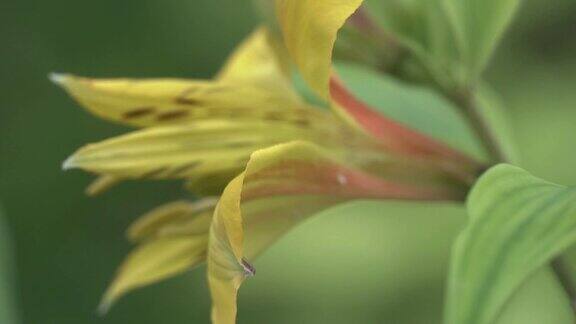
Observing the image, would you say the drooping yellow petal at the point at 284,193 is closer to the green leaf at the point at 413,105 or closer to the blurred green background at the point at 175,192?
the green leaf at the point at 413,105

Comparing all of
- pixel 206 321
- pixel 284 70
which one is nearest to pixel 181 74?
pixel 206 321

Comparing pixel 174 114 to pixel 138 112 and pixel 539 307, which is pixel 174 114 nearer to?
pixel 138 112

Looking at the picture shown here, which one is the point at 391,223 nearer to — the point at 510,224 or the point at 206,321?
the point at 206,321

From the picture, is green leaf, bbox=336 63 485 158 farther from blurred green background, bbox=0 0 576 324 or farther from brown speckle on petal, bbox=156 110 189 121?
blurred green background, bbox=0 0 576 324

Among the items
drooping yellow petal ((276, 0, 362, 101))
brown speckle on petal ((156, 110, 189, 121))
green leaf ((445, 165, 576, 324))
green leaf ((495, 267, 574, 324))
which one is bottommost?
green leaf ((495, 267, 574, 324))

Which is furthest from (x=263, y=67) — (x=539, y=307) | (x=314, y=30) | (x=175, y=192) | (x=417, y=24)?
(x=175, y=192)

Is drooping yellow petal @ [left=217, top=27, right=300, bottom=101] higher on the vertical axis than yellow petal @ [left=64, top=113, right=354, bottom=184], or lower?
lower

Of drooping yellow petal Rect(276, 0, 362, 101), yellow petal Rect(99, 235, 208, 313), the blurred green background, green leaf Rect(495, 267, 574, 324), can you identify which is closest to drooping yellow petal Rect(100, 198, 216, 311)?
yellow petal Rect(99, 235, 208, 313)
